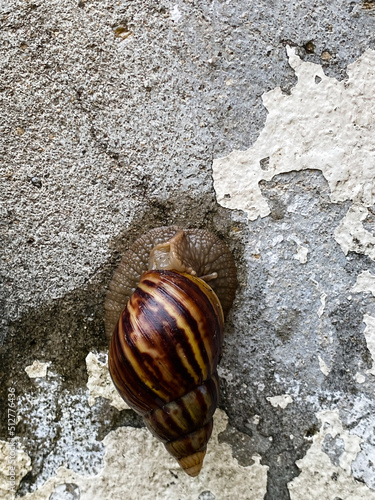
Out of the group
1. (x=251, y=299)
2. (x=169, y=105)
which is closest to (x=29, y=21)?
(x=169, y=105)

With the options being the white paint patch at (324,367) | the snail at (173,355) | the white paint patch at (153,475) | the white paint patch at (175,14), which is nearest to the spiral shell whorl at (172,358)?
the snail at (173,355)

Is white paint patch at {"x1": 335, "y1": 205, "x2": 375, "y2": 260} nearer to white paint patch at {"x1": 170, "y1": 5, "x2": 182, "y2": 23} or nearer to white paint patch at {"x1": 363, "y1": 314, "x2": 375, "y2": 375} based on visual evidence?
white paint patch at {"x1": 363, "y1": 314, "x2": 375, "y2": 375}

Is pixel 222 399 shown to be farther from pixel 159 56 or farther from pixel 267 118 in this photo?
pixel 159 56

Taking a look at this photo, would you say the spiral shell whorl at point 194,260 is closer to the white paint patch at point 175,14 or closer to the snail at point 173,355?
the snail at point 173,355

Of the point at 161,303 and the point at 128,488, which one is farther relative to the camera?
the point at 128,488

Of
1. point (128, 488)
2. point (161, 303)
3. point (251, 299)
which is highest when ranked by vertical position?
point (161, 303)

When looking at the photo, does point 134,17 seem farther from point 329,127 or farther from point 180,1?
point 329,127

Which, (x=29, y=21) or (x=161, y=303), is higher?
(x=29, y=21)

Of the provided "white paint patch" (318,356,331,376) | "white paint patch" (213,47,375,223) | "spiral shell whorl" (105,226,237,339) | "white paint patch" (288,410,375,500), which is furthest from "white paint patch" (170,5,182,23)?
"white paint patch" (288,410,375,500)
